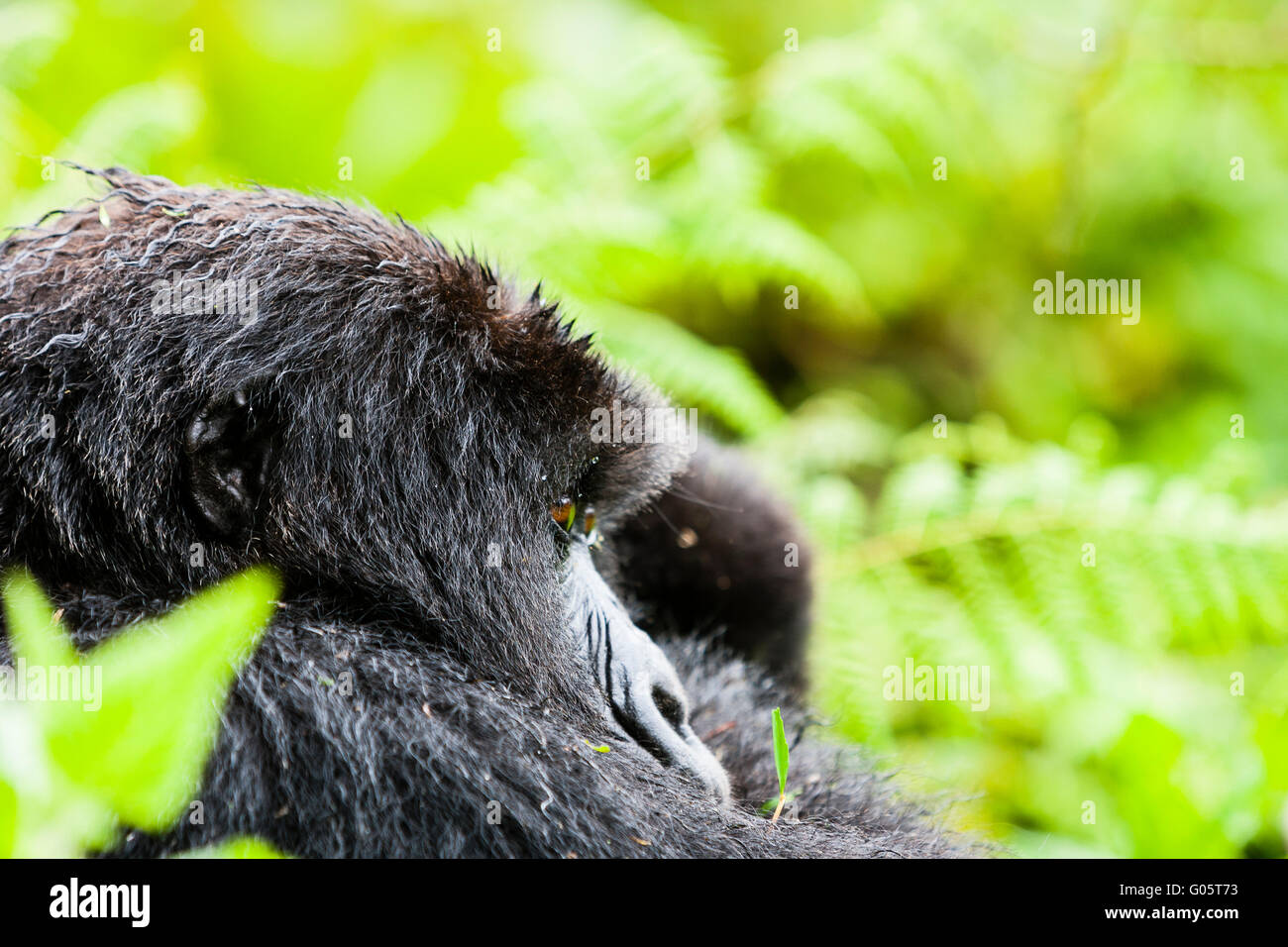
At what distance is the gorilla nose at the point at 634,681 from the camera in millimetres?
1790

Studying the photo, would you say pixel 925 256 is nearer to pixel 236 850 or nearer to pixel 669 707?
pixel 669 707

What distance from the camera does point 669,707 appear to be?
73.7 inches

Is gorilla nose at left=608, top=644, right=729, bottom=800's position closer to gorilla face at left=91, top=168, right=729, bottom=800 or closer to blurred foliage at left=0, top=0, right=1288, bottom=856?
gorilla face at left=91, top=168, right=729, bottom=800

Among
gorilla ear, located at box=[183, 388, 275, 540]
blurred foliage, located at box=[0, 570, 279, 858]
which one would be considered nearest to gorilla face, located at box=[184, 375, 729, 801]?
gorilla ear, located at box=[183, 388, 275, 540]

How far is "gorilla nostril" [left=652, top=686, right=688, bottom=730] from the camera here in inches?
73.2

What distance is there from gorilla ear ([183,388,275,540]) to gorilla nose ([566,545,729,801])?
0.54 meters

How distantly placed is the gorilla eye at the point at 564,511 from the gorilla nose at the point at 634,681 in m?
0.06

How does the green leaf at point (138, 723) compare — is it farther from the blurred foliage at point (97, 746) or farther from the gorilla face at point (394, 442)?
the gorilla face at point (394, 442)

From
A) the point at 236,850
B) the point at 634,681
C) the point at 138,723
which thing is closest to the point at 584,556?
the point at 634,681

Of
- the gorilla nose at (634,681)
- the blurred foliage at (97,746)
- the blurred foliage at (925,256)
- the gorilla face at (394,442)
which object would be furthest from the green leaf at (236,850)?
the blurred foliage at (925,256)

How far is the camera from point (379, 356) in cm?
164

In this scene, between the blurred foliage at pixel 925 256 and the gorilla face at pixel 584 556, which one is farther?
the blurred foliage at pixel 925 256

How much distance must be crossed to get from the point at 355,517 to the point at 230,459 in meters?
0.20
